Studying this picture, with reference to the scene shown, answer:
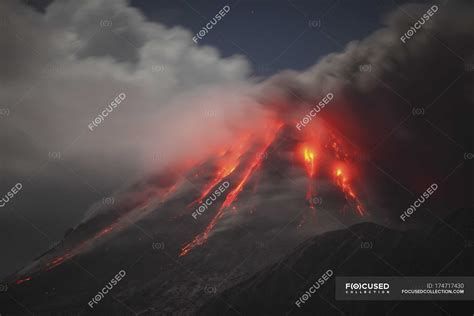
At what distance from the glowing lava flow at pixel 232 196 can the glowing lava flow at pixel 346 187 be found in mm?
10365

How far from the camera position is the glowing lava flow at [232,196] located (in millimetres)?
38891

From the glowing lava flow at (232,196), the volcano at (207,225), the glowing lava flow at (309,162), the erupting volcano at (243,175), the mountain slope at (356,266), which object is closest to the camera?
the mountain slope at (356,266)

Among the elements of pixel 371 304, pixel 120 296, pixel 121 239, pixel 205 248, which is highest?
pixel 371 304

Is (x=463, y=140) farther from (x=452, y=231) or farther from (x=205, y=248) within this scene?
(x=205, y=248)

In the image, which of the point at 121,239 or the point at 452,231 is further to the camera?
the point at 121,239

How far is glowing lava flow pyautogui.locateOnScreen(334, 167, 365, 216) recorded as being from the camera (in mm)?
44188

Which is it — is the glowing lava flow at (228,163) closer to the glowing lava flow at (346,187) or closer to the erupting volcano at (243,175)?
the erupting volcano at (243,175)

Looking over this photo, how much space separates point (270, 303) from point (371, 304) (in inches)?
278

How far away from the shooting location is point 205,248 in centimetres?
3756

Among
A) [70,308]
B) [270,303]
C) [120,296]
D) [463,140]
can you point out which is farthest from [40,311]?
[463,140]

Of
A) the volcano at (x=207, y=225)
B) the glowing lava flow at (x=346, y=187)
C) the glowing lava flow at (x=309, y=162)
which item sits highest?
the glowing lava flow at (x=346, y=187)

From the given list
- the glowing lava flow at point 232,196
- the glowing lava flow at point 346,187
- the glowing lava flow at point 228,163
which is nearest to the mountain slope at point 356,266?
the glowing lava flow at point 232,196

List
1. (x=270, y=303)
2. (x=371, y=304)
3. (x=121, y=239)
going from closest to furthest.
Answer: (x=371, y=304), (x=270, y=303), (x=121, y=239)

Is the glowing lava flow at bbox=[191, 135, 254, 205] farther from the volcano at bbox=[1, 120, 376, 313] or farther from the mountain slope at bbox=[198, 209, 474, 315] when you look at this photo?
the mountain slope at bbox=[198, 209, 474, 315]
